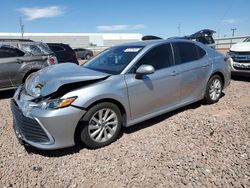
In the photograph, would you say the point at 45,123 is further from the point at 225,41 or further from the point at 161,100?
the point at 225,41

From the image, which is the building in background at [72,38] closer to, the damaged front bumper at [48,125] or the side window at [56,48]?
the side window at [56,48]

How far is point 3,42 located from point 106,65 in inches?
176

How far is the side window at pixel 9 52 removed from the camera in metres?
7.50

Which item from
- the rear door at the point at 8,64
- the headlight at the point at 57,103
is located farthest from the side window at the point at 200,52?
the rear door at the point at 8,64

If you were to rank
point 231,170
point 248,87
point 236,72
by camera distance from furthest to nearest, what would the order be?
point 236,72 → point 248,87 → point 231,170

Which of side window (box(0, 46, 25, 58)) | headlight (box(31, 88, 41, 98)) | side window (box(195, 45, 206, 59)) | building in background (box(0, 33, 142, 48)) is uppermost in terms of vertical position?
side window (box(195, 45, 206, 59))

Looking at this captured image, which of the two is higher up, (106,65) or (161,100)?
(106,65)

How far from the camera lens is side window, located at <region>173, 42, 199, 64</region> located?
5094 millimetres

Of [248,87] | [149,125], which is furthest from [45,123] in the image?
[248,87]

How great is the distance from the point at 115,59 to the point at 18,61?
155 inches

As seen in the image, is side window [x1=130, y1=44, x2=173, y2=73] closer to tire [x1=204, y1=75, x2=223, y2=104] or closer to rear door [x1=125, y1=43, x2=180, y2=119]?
rear door [x1=125, y1=43, x2=180, y2=119]

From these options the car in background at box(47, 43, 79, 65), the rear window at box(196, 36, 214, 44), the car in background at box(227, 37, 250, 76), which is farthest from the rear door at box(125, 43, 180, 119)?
the rear window at box(196, 36, 214, 44)

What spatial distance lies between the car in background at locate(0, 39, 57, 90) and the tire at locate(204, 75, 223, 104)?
183 inches

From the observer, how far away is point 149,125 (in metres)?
4.85
